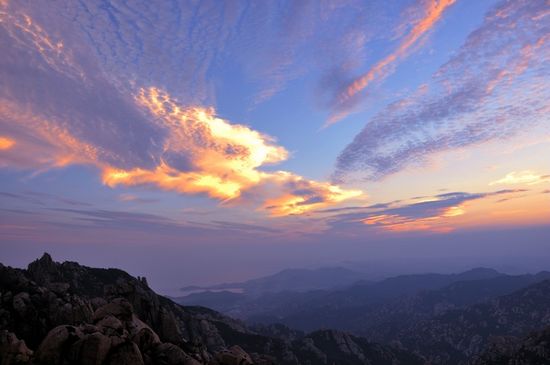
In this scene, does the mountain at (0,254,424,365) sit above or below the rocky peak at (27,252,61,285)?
below

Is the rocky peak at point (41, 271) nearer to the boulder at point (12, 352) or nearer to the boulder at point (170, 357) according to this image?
the boulder at point (12, 352)

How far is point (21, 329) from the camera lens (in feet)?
287

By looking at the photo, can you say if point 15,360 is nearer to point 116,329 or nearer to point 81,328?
point 81,328

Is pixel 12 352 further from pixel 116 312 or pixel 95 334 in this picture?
pixel 116 312

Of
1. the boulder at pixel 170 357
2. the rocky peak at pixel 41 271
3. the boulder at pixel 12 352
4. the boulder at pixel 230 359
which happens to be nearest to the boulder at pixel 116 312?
the boulder at pixel 170 357

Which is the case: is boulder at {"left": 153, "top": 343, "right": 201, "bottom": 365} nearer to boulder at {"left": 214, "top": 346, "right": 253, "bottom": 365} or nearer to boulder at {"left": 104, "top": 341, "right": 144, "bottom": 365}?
boulder at {"left": 104, "top": 341, "right": 144, "bottom": 365}

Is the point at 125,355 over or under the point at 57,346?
under

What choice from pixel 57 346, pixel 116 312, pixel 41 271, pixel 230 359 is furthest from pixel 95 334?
pixel 41 271

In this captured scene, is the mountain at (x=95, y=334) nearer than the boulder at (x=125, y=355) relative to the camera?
No

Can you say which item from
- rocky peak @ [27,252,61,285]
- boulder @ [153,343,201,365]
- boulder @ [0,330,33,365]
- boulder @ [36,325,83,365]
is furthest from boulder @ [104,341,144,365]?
rocky peak @ [27,252,61,285]

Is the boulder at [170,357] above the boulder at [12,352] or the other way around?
the other way around

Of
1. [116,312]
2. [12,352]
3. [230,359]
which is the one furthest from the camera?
[116,312]

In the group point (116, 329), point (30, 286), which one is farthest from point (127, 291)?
point (116, 329)

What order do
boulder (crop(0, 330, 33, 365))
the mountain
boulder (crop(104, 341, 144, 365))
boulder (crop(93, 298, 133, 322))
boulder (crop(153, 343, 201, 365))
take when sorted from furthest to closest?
boulder (crop(93, 298, 133, 322)) → boulder (crop(153, 343, 201, 365)) → the mountain → boulder (crop(104, 341, 144, 365)) → boulder (crop(0, 330, 33, 365))
